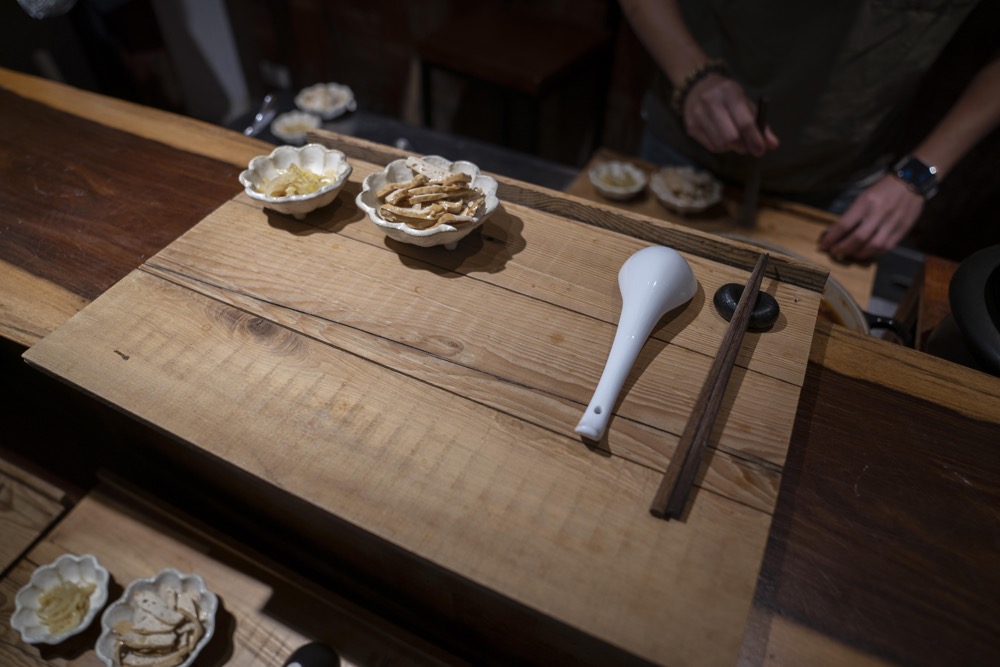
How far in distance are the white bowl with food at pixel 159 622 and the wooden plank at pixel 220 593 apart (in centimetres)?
5

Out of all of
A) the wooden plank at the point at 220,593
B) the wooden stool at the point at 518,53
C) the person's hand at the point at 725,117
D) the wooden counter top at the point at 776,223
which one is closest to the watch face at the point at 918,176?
the wooden counter top at the point at 776,223

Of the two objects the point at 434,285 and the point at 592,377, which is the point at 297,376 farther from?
the point at 592,377

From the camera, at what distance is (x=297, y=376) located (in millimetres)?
1061

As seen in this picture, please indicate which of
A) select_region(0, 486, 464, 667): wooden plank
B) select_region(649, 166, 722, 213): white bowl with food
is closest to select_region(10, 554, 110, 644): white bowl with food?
select_region(0, 486, 464, 667): wooden plank

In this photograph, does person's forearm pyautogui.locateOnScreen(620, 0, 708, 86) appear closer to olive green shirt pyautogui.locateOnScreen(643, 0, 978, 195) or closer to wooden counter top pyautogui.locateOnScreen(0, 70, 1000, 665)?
olive green shirt pyautogui.locateOnScreen(643, 0, 978, 195)

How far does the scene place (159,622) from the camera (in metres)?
1.40

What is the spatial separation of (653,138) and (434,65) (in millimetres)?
1378

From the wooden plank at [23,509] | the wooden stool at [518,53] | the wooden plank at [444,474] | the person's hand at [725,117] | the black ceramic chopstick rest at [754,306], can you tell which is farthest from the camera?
the wooden stool at [518,53]

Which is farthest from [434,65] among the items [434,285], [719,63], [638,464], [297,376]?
[638,464]

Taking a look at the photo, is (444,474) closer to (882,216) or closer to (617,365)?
(617,365)

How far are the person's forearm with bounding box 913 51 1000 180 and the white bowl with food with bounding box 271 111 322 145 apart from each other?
8.69 ft

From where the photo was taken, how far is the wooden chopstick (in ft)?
2.88

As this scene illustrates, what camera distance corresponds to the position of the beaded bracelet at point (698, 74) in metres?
2.13

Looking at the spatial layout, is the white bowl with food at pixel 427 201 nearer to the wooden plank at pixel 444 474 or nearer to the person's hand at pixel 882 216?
the wooden plank at pixel 444 474
